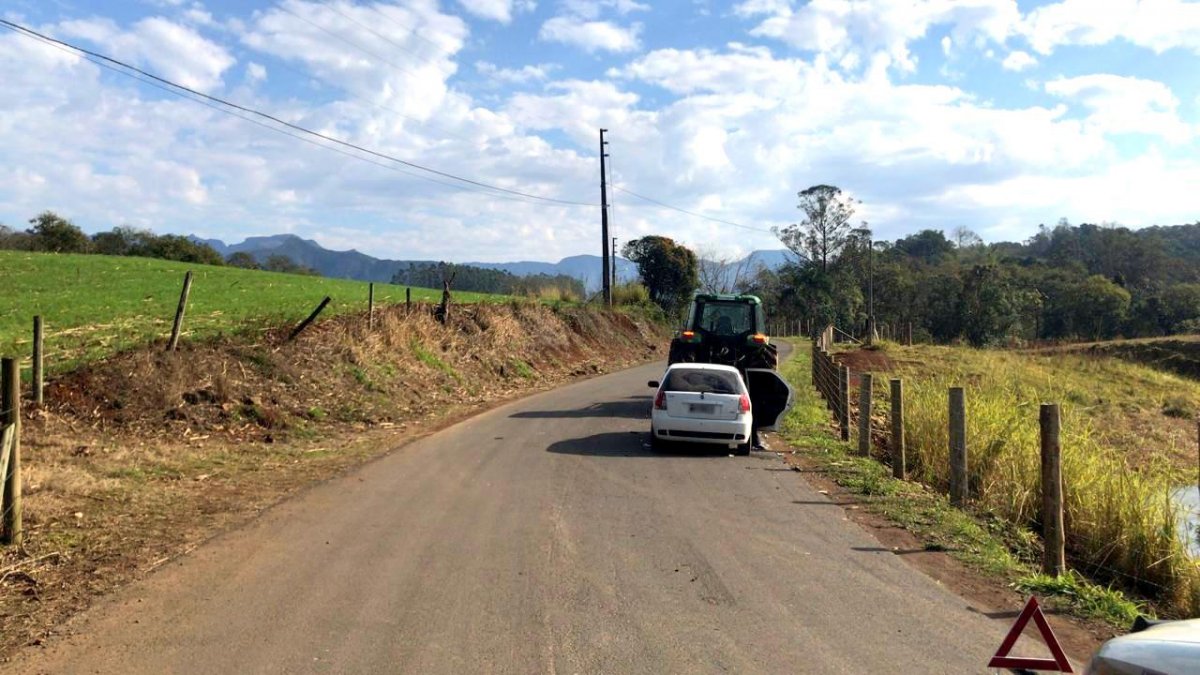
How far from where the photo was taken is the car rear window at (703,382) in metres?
13.2

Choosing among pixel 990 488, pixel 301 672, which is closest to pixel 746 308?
pixel 990 488

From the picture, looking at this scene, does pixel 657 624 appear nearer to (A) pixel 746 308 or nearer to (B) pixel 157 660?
(B) pixel 157 660

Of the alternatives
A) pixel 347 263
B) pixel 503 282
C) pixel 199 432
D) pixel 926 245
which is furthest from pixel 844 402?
pixel 347 263

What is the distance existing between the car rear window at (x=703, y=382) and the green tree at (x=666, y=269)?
4805 cm

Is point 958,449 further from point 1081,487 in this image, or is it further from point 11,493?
point 11,493

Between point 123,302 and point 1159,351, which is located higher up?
point 123,302

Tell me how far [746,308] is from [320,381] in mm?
9119

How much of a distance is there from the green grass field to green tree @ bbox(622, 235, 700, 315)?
3126cm

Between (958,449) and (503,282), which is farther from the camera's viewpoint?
(503,282)

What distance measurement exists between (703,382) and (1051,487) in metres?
6.32

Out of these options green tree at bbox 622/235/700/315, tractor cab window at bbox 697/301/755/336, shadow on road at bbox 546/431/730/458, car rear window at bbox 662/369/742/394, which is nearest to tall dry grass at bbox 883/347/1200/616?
car rear window at bbox 662/369/742/394

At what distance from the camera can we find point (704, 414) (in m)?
12.9

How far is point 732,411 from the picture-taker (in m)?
12.9

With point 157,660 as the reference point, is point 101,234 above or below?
above
